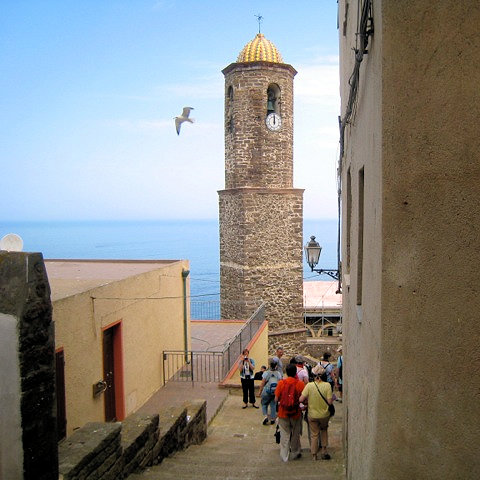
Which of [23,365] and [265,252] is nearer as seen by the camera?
[23,365]

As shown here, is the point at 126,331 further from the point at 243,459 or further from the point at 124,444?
the point at 124,444

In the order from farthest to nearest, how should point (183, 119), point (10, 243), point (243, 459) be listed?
point (183, 119), point (243, 459), point (10, 243)

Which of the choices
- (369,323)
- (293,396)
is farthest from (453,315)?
(293,396)

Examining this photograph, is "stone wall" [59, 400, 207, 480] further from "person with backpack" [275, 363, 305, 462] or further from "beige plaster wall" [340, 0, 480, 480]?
"beige plaster wall" [340, 0, 480, 480]

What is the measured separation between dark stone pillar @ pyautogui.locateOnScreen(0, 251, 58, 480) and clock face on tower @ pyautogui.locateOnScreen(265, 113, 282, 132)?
20.9 meters

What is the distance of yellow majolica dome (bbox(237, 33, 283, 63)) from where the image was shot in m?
23.8

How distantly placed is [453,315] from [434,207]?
0.56 meters

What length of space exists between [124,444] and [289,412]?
89.9 inches

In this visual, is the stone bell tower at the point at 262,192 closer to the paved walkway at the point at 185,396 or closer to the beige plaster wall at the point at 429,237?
the paved walkway at the point at 185,396

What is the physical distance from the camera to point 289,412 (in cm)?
714

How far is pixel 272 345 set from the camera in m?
24.7

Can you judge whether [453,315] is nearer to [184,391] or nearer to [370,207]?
[370,207]

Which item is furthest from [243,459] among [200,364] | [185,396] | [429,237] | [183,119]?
[183,119]

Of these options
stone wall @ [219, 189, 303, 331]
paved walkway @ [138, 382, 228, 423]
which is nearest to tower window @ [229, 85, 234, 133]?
stone wall @ [219, 189, 303, 331]
